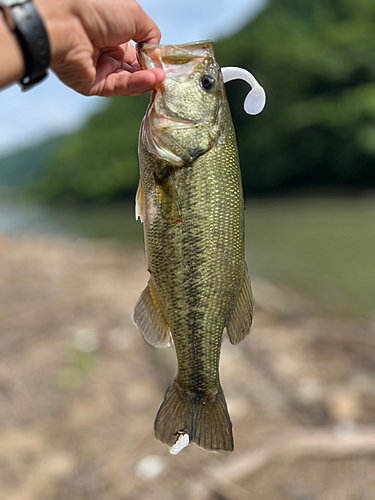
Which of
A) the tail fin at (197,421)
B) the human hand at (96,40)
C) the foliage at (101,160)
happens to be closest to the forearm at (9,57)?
the human hand at (96,40)

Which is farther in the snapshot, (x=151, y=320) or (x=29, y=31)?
(x=151, y=320)

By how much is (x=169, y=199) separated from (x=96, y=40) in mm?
756

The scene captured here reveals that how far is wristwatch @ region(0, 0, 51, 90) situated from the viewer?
4.90ft

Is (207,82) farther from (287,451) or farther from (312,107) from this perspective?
(312,107)

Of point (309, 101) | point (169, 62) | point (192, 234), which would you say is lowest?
point (309, 101)

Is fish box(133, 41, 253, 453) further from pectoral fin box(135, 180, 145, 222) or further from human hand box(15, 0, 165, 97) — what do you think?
human hand box(15, 0, 165, 97)

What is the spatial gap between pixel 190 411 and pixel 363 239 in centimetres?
1573

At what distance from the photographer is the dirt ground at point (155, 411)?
3.71 metres

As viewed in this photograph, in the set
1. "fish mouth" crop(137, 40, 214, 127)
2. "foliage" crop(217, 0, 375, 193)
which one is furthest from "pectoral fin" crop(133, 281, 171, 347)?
"foliage" crop(217, 0, 375, 193)

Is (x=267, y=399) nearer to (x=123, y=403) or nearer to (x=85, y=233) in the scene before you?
(x=123, y=403)

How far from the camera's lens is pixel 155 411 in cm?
471

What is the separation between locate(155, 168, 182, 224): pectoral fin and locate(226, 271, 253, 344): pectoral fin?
0.47 metres

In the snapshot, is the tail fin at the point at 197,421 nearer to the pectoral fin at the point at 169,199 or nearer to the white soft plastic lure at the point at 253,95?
the pectoral fin at the point at 169,199

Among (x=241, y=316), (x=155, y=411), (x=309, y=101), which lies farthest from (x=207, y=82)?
(x=309, y=101)
